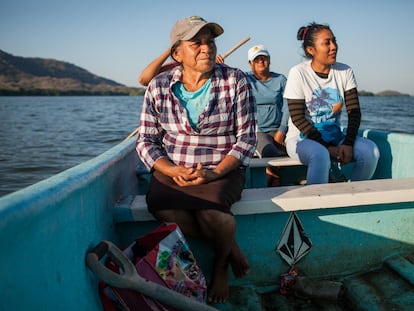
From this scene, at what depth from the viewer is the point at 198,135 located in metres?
2.03

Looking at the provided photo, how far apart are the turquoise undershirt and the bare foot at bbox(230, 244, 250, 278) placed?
2.32 ft

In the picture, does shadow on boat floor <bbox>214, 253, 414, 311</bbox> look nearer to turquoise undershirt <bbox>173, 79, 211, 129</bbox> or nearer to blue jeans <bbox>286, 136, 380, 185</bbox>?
blue jeans <bbox>286, 136, 380, 185</bbox>

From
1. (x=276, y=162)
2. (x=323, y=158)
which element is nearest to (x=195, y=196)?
(x=323, y=158)

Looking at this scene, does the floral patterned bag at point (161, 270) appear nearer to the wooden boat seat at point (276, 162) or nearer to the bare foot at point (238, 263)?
the bare foot at point (238, 263)

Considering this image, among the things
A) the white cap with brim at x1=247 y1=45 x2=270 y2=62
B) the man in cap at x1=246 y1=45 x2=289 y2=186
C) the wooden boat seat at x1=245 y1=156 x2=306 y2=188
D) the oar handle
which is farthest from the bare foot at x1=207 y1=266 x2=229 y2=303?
the white cap with brim at x1=247 y1=45 x2=270 y2=62

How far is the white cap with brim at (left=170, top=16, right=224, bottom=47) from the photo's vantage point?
1908 millimetres

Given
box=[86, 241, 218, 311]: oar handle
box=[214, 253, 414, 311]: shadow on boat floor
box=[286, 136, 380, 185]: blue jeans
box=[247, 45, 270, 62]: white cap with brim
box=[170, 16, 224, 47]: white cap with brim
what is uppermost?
box=[247, 45, 270, 62]: white cap with brim

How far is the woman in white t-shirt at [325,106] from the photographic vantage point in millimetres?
2635

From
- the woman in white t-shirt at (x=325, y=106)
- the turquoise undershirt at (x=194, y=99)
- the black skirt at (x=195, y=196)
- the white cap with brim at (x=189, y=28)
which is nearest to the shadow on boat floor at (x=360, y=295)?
the black skirt at (x=195, y=196)

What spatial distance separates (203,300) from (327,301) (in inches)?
26.1

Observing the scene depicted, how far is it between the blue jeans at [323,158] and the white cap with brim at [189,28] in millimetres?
1061

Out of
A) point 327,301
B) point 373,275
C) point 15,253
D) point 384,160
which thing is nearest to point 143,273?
point 15,253

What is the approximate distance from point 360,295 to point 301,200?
556mm

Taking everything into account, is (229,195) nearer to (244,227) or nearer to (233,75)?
(244,227)
